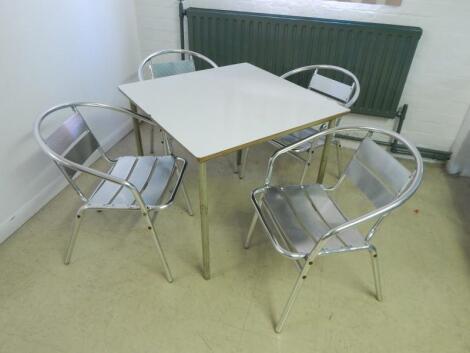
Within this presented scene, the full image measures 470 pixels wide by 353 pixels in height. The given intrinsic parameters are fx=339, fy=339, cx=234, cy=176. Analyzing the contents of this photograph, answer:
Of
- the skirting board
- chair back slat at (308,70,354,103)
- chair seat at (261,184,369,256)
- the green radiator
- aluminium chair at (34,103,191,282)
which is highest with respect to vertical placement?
the green radiator

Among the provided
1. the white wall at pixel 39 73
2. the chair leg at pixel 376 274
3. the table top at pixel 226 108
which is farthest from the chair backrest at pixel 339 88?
the white wall at pixel 39 73

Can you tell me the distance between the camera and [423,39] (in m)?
2.17

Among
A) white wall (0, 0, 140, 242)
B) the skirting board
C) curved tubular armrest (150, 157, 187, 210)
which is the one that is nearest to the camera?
curved tubular armrest (150, 157, 187, 210)

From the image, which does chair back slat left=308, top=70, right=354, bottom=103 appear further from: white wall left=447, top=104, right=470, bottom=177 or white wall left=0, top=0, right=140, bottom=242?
white wall left=0, top=0, right=140, bottom=242

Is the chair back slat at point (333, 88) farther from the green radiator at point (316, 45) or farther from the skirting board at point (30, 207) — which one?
the skirting board at point (30, 207)

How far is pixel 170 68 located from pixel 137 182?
2.99 feet

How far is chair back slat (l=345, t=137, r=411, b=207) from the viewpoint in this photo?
1.21 meters

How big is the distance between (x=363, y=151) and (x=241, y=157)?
106 centimetres

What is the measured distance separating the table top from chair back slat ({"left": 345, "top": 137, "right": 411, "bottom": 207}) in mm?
257

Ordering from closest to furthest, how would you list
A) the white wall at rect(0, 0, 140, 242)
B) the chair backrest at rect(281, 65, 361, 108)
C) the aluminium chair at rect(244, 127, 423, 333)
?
1. the aluminium chair at rect(244, 127, 423, 333)
2. the white wall at rect(0, 0, 140, 242)
3. the chair backrest at rect(281, 65, 361, 108)

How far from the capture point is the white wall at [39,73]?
1693mm

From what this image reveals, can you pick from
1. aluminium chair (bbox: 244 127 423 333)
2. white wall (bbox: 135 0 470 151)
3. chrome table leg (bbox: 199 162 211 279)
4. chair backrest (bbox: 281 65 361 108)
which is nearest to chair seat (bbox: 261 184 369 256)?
aluminium chair (bbox: 244 127 423 333)

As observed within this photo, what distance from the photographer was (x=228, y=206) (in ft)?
6.82

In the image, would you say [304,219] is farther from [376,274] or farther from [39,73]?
[39,73]
